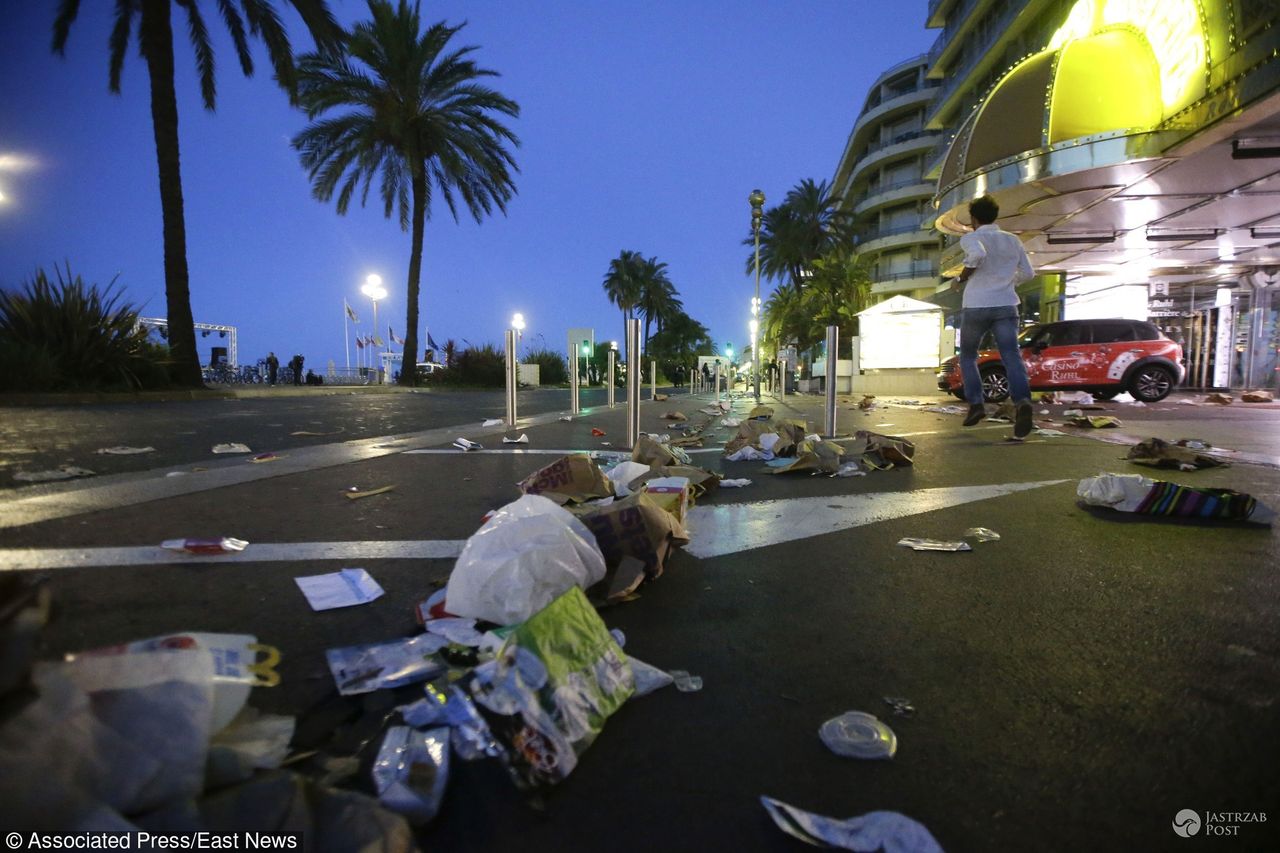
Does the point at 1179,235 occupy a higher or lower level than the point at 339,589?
higher

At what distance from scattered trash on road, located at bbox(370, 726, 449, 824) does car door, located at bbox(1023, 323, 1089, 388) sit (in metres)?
13.9

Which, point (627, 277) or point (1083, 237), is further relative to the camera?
point (627, 277)

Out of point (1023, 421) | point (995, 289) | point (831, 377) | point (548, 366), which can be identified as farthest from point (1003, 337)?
point (548, 366)

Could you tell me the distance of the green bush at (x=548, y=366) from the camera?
116 ft

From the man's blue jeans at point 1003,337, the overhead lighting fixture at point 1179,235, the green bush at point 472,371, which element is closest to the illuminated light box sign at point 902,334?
the overhead lighting fixture at point 1179,235

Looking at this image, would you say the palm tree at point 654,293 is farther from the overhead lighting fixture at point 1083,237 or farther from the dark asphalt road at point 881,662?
the dark asphalt road at point 881,662

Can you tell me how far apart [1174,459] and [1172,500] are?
1.71 meters

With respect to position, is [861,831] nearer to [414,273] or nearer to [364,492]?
[364,492]

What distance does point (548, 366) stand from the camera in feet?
119

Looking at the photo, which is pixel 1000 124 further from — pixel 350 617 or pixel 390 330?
pixel 390 330

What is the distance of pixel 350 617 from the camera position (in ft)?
5.15

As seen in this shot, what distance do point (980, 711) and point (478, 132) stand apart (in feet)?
82.4

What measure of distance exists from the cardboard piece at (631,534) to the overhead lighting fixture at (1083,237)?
47.6ft

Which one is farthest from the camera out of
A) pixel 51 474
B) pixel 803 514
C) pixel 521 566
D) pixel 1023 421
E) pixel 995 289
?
pixel 995 289
